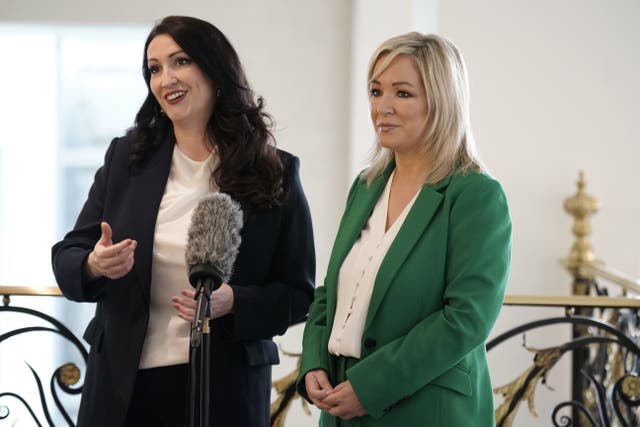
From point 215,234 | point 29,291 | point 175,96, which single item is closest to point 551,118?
point 29,291

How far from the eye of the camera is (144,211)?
2.12m

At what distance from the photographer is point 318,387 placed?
198 centimetres

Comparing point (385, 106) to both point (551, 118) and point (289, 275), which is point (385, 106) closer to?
point (289, 275)

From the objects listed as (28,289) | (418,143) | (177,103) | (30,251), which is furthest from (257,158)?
(30,251)

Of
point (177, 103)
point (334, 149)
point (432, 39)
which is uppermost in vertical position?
point (432, 39)

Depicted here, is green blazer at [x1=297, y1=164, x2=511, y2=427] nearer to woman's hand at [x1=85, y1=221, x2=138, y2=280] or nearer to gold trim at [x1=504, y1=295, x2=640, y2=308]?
woman's hand at [x1=85, y1=221, x2=138, y2=280]

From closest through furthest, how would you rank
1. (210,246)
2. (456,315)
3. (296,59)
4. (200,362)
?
1. (200,362)
2. (210,246)
3. (456,315)
4. (296,59)

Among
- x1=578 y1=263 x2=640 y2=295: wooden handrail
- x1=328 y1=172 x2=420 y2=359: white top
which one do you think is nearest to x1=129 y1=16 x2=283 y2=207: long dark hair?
x1=328 y1=172 x2=420 y2=359: white top

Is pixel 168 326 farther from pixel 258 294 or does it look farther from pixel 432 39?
pixel 432 39

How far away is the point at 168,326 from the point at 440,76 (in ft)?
2.83

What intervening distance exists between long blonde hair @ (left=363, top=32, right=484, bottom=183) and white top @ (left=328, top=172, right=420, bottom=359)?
4.5 inches

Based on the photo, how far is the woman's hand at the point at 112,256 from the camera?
187 cm

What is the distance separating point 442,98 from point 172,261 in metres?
0.75

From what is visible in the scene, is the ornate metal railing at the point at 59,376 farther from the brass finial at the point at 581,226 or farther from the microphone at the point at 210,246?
the brass finial at the point at 581,226
